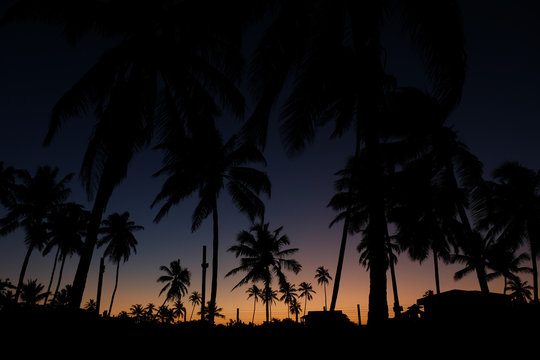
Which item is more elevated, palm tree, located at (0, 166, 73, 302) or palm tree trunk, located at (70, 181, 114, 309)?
palm tree, located at (0, 166, 73, 302)

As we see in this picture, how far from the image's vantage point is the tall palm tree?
484 cm

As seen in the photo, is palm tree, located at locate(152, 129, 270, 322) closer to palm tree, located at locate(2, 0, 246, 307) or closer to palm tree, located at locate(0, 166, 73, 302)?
palm tree, located at locate(2, 0, 246, 307)

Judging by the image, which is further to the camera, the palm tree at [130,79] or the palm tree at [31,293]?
the palm tree at [31,293]

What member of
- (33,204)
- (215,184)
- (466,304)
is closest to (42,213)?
(33,204)

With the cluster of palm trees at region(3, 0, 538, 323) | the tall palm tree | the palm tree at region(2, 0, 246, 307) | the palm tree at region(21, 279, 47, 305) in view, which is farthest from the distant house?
the palm tree at region(21, 279, 47, 305)

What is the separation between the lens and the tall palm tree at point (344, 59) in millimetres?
4840

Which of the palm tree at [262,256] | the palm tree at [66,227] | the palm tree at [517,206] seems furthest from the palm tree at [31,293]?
the palm tree at [517,206]

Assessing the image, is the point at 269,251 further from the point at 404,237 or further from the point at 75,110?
the point at 75,110

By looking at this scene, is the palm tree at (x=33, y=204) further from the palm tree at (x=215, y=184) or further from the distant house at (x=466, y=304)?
the distant house at (x=466, y=304)

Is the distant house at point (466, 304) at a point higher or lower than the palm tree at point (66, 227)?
lower

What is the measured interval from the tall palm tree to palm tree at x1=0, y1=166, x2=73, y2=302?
2940 centimetres

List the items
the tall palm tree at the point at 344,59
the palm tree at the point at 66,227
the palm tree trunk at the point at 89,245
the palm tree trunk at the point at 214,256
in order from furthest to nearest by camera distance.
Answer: the palm tree at the point at 66,227, the palm tree trunk at the point at 214,256, the palm tree trunk at the point at 89,245, the tall palm tree at the point at 344,59

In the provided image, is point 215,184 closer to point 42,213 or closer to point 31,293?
point 42,213

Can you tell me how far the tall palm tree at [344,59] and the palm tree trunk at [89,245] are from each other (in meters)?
5.03
